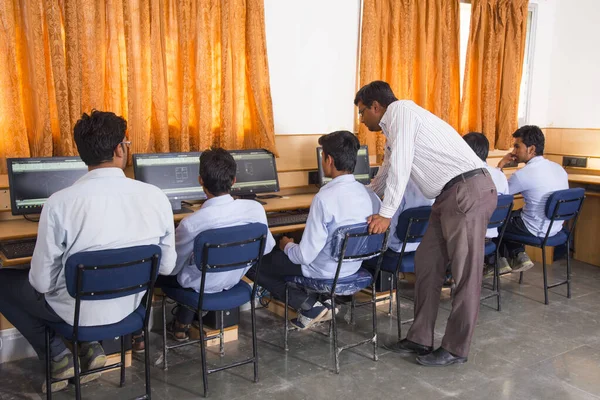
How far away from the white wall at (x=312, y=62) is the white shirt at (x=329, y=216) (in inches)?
60.6

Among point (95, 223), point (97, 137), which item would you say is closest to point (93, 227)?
point (95, 223)

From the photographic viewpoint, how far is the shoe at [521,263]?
4387mm

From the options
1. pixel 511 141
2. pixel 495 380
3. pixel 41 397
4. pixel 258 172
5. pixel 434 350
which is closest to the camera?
pixel 41 397

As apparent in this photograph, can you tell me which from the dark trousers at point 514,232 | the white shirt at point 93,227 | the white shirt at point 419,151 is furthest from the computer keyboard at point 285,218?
the dark trousers at point 514,232

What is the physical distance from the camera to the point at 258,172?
13.1 ft

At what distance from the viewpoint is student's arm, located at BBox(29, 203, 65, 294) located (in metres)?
2.17

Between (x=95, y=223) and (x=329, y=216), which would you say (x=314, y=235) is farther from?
(x=95, y=223)

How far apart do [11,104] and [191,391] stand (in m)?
1.79

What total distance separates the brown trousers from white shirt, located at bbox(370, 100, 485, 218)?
10 cm

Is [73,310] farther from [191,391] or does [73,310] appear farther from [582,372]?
[582,372]

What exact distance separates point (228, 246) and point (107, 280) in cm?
53

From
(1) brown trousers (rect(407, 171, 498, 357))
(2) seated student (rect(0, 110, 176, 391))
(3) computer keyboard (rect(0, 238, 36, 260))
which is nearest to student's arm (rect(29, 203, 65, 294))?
(2) seated student (rect(0, 110, 176, 391))

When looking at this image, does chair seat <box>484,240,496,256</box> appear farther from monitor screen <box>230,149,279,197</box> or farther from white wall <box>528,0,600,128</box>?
white wall <box>528,0,600,128</box>

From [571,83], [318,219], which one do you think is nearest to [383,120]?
[318,219]
